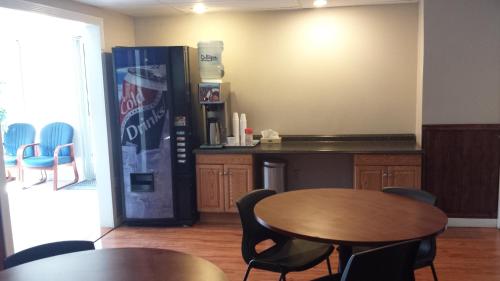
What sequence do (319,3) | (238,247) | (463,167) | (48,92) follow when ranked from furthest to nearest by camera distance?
(48,92) → (319,3) → (463,167) → (238,247)

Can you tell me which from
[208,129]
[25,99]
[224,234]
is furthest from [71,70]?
[224,234]

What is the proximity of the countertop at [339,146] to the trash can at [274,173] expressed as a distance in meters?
0.18

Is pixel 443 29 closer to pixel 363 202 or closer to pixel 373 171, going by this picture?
pixel 373 171

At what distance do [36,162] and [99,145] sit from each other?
229 cm

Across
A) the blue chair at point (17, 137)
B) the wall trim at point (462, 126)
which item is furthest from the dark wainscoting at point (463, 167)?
the blue chair at point (17, 137)

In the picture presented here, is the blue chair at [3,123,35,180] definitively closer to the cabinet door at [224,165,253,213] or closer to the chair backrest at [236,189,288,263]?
the cabinet door at [224,165,253,213]

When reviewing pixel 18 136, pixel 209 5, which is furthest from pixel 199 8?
pixel 18 136

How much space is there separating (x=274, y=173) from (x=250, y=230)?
1899mm

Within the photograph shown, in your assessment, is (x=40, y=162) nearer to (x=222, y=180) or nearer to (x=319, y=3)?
(x=222, y=180)

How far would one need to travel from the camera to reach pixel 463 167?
4.17 m

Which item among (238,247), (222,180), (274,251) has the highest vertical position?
(222,180)

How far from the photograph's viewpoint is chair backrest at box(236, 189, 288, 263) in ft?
8.45

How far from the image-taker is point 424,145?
165 inches

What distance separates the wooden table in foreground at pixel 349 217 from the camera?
77.9 inches
